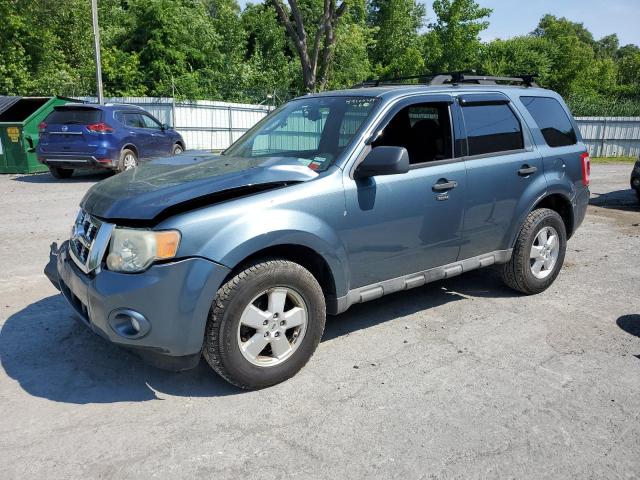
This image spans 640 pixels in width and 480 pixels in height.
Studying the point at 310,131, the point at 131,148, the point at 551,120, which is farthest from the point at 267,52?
the point at 310,131

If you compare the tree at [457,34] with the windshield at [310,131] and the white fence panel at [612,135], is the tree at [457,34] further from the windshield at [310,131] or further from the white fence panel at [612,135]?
the windshield at [310,131]

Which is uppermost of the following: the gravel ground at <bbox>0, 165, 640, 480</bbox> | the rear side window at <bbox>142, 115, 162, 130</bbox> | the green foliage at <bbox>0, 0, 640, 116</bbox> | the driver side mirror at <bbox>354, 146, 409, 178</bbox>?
the green foliage at <bbox>0, 0, 640, 116</bbox>

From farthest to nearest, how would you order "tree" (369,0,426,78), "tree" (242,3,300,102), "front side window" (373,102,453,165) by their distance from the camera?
→ "tree" (369,0,426,78)
"tree" (242,3,300,102)
"front side window" (373,102,453,165)

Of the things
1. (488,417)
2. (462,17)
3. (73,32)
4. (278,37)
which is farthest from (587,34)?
(488,417)

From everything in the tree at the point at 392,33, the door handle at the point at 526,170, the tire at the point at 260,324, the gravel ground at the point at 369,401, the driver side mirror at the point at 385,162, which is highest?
the tree at the point at 392,33

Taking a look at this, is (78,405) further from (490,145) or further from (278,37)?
(278,37)

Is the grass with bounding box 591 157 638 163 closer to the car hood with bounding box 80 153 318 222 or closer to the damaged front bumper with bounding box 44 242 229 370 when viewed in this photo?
the car hood with bounding box 80 153 318 222

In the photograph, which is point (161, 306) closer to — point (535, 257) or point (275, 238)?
point (275, 238)

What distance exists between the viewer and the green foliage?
25.3 metres

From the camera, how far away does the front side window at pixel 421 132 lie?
13.6 ft

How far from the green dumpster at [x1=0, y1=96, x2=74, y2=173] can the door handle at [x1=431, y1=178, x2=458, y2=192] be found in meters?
12.4

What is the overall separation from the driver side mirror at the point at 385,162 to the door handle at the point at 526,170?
160 cm

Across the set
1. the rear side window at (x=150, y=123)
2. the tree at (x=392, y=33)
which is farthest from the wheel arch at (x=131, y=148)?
the tree at (x=392, y=33)

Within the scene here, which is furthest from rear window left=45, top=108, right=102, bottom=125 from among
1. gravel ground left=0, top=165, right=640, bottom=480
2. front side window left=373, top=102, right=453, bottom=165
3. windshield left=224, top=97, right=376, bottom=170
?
front side window left=373, top=102, right=453, bottom=165
